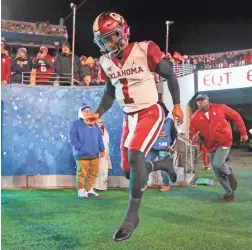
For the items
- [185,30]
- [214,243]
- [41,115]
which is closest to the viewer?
[214,243]

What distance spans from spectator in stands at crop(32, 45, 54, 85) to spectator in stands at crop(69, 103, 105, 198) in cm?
185

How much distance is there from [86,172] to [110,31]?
4.60m

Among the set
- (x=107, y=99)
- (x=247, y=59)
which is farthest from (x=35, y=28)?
(x=107, y=99)

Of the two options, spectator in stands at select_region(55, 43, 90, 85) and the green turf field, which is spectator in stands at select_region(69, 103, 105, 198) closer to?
the green turf field

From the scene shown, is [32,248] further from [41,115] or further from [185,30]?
[185,30]

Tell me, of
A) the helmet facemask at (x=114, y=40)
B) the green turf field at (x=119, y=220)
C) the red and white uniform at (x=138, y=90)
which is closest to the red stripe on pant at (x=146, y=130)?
the red and white uniform at (x=138, y=90)

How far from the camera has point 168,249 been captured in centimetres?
386

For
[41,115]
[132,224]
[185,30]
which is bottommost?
[132,224]

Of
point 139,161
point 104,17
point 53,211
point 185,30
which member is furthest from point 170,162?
point 185,30

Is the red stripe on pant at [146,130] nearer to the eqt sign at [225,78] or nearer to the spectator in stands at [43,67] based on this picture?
the spectator in stands at [43,67]

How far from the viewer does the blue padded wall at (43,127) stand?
27.7ft

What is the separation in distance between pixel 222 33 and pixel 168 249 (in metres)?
22.1

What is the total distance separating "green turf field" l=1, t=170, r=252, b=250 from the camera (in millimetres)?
4082

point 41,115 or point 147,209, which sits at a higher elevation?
point 41,115
